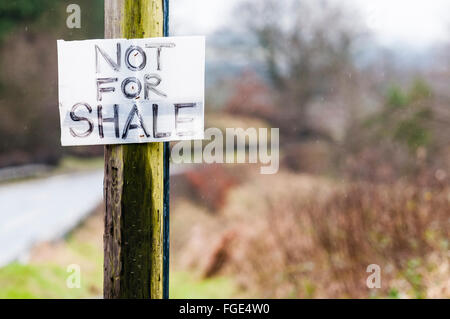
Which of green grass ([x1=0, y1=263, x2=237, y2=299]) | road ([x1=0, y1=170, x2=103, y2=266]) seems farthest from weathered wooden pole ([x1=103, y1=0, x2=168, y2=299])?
road ([x1=0, y1=170, x2=103, y2=266])

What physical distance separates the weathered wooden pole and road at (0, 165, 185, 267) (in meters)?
7.42

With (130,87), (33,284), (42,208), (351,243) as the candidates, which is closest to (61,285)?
(33,284)

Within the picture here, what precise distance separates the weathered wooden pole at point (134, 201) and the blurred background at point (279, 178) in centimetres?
287

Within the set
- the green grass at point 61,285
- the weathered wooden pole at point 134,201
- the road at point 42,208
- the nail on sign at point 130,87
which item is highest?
the nail on sign at point 130,87

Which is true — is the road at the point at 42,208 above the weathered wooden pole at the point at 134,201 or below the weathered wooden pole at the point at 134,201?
below

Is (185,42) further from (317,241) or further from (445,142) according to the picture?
(445,142)

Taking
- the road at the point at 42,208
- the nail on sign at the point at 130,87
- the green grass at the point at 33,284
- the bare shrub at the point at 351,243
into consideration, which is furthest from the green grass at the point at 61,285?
the nail on sign at the point at 130,87

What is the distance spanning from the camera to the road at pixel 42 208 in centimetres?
1105

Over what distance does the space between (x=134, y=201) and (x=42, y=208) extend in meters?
12.2

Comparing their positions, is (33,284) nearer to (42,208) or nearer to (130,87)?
(130,87)

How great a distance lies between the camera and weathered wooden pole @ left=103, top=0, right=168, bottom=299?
2170mm

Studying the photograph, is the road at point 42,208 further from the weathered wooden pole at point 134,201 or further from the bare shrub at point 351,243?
the weathered wooden pole at point 134,201

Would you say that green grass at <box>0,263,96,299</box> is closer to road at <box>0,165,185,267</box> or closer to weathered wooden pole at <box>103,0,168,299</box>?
road at <box>0,165,185,267</box>
